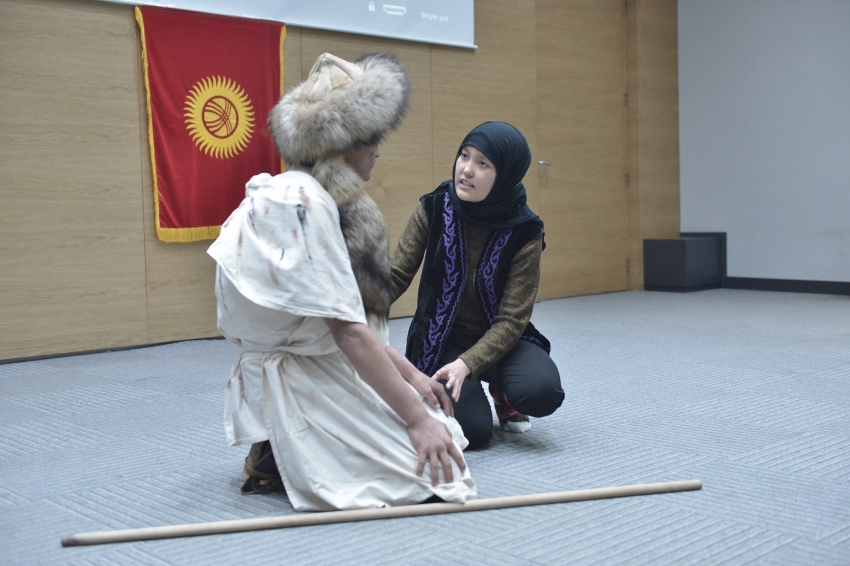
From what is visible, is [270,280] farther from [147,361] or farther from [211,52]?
[211,52]

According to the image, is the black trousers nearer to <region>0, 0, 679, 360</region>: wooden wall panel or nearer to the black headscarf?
the black headscarf

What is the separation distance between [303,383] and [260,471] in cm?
24

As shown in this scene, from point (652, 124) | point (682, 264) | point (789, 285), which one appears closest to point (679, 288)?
point (682, 264)

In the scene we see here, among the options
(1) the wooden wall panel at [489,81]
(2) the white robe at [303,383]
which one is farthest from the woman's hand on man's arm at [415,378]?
(1) the wooden wall panel at [489,81]

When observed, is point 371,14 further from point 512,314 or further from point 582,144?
point 512,314

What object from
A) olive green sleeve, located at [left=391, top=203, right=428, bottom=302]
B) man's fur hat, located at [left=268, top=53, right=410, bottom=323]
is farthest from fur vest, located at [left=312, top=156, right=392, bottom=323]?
olive green sleeve, located at [left=391, top=203, right=428, bottom=302]

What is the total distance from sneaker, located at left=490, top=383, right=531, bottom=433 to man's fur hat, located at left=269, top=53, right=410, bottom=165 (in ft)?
3.05

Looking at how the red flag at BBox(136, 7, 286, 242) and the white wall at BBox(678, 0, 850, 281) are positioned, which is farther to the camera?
the white wall at BBox(678, 0, 850, 281)

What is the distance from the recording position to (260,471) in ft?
5.99

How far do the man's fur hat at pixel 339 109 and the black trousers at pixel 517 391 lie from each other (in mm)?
773

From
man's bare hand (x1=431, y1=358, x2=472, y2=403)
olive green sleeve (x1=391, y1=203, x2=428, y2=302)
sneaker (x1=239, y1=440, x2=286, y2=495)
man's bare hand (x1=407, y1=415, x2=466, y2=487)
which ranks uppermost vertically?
olive green sleeve (x1=391, y1=203, x2=428, y2=302)

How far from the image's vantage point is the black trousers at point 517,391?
7.11 feet

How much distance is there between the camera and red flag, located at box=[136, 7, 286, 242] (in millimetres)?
3891

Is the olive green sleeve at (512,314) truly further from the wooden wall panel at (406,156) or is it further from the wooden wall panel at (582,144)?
the wooden wall panel at (582,144)
